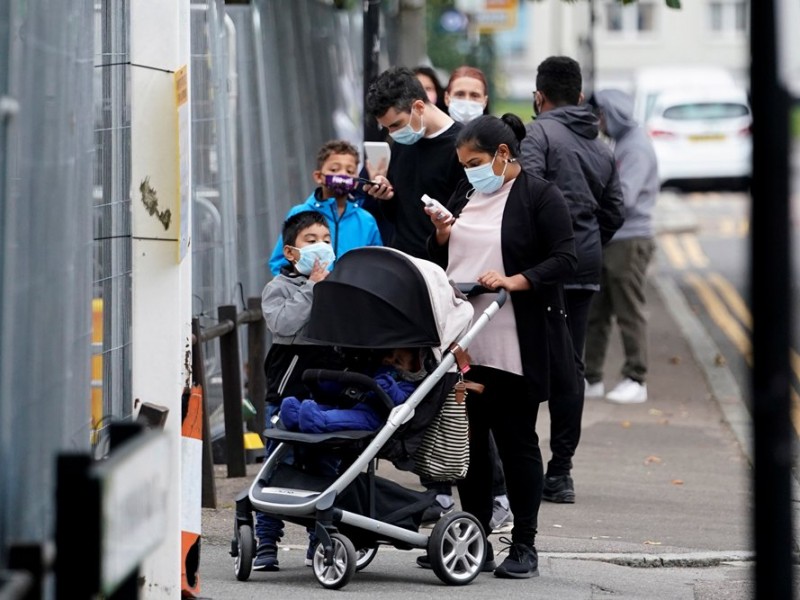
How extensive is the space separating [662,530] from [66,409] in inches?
155

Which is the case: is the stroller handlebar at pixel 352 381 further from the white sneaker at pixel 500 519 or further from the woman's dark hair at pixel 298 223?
the white sneaker at pixel 500 519

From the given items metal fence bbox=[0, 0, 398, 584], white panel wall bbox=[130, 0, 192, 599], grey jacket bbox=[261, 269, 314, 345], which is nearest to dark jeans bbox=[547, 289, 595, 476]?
grey jacket bbox=[261, 269, 314, 345]

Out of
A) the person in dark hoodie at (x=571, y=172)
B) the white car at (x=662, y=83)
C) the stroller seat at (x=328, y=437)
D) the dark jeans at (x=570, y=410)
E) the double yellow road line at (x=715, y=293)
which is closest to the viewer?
the stroller seat at (x=328, y=437)

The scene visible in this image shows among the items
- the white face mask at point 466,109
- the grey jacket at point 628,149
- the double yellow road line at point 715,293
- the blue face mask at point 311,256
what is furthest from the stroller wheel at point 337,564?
the grey jacket at point 628,149

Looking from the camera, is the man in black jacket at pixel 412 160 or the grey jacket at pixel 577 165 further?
the grey jacket at pixel 577 165

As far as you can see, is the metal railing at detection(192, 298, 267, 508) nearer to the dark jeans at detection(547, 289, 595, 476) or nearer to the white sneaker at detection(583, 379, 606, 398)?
the dark jeans at detection(547, 289, 595, 476)

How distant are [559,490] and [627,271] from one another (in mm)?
3616

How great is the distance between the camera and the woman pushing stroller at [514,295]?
647cm

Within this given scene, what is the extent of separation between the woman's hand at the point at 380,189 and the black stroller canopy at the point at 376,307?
1.08 metres

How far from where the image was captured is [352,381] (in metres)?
6.08

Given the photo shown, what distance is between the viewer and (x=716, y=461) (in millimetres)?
9773

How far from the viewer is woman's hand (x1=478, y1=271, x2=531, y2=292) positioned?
20.9 ft

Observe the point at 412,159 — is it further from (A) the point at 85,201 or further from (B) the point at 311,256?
(A) the point at 85,201

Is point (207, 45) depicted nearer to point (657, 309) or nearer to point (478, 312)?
point (478, 312)
